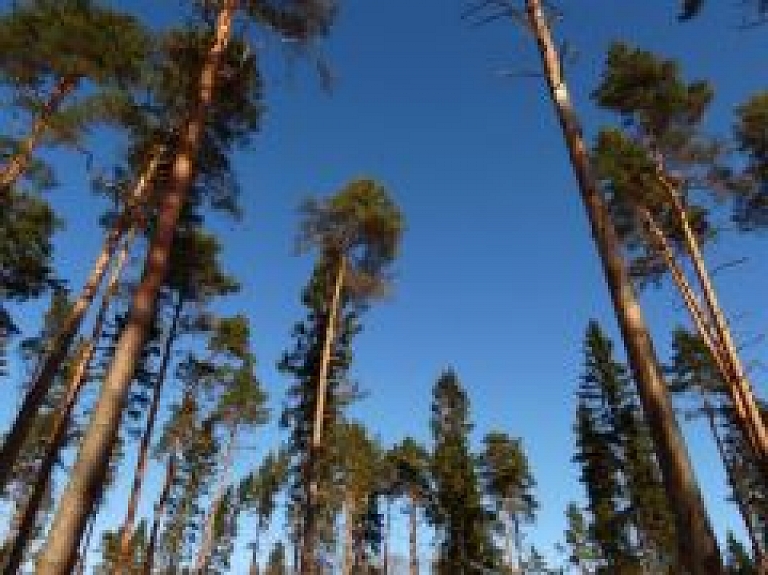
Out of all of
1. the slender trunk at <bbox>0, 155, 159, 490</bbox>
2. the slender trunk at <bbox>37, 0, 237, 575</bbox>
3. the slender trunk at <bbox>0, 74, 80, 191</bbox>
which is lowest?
the slender trunk at <bbox>37, 0, 237, 575</bbox>

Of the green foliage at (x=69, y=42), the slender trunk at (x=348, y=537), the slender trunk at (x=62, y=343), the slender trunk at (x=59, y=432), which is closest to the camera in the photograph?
the slender trunk at (x=62, y=343)

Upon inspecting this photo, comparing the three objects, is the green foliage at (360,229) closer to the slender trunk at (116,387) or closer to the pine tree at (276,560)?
the slender trunk at (116,387)

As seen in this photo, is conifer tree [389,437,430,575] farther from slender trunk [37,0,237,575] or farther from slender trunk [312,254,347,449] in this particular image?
slender trunk [37,0,237,575]

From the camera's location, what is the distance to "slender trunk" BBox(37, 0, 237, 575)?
213 inches

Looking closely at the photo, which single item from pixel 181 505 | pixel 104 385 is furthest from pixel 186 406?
pixel 104 385

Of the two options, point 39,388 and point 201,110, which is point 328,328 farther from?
point 201,110

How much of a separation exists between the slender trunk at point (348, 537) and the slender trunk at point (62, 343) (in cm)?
3238

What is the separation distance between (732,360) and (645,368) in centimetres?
1118

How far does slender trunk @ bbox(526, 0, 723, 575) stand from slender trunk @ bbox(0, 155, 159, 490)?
1086 centimetres

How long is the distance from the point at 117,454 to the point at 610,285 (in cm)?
3298

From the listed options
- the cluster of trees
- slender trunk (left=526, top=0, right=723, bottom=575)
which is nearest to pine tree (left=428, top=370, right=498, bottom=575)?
the cluster of trees

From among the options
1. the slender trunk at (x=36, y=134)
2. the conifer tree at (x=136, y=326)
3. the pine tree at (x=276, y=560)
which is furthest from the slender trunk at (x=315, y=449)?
the pine tree at (x=276, y=560)

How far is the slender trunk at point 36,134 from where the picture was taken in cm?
1709

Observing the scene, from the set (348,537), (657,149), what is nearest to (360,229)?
(657,149)
